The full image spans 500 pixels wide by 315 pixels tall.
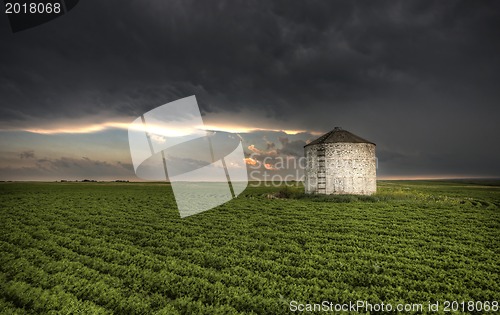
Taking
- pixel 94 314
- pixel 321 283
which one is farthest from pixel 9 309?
pixel 321 283

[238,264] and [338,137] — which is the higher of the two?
[338,137]

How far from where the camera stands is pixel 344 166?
32.6 m

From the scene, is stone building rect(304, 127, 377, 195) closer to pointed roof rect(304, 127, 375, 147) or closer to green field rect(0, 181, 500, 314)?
pointed roof rect(304, 127, 375, 147)

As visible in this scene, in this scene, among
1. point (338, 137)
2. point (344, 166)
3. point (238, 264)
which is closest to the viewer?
point (238, 264)

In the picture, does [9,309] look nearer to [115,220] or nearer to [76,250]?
[76,250]

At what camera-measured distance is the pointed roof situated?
3326 centimetres

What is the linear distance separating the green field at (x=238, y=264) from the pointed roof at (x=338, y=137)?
52.3ft

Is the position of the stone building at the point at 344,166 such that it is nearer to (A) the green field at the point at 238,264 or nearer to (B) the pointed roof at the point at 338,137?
(B) the pointed roof at the point at 338,137

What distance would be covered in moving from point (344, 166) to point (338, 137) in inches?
145

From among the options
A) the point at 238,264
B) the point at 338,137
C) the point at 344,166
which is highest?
the point at 338,137

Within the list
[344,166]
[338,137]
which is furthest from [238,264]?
[338,137]

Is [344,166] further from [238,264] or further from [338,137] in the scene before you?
[238,264]

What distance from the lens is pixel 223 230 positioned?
16234 mm

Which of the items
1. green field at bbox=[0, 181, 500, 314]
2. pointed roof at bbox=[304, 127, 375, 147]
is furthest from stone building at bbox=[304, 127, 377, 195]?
green field at bbox=[0, 181, 500, 314]
